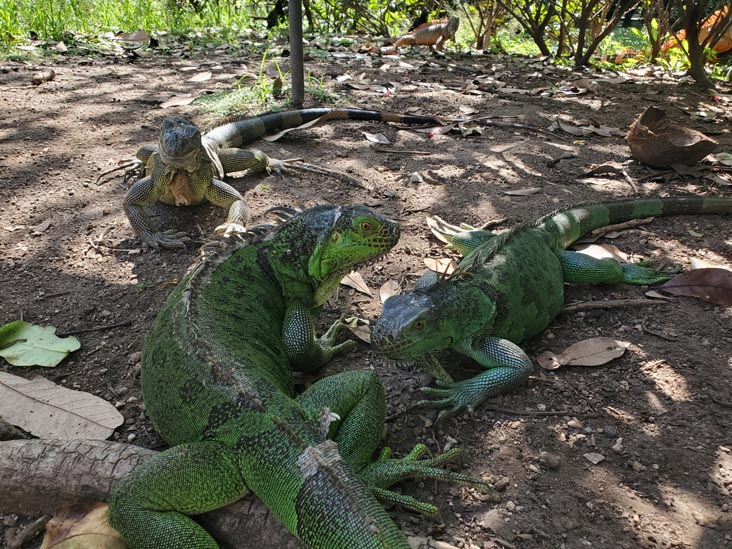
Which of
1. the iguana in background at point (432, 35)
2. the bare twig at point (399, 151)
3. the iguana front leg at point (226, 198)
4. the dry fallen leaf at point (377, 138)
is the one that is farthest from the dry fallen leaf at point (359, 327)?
the iguana in background at point (432, 35)

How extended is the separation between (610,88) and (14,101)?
285 inches

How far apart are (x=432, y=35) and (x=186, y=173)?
25.3ft

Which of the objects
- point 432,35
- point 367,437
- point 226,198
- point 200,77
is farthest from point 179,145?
point 432,35

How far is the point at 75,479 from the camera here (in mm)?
2135

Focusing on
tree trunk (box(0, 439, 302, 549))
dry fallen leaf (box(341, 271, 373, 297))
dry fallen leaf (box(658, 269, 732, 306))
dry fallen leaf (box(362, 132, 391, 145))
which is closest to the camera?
tree trunk (box(0, 439, 302, 549))

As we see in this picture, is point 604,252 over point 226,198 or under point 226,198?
under

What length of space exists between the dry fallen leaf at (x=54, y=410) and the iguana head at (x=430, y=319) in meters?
1.25

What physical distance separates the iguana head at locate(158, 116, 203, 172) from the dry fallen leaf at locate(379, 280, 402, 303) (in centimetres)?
169

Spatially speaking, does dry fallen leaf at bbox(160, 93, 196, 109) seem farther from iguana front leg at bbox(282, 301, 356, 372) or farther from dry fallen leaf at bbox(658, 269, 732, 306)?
dry fallen leaf at bbox(658, 269, 732, 306)

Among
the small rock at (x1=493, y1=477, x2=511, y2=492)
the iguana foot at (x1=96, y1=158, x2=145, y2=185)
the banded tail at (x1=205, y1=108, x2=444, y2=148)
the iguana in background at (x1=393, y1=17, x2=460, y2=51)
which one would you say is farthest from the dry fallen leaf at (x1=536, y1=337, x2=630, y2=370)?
the iguana in background at (x1=393, y1=17, x2=460, y2=51)

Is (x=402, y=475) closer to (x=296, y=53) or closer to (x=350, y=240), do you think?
(x=350, y=240)

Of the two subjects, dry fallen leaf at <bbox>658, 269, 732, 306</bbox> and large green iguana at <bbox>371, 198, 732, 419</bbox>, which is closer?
large green iguana at <bbox>371, 198, 732, 419</bbox>

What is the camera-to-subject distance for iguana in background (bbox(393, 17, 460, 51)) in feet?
35.1

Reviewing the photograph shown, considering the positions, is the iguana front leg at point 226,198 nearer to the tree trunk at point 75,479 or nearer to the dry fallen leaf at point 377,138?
the dry fallen leaf at point 377,138
